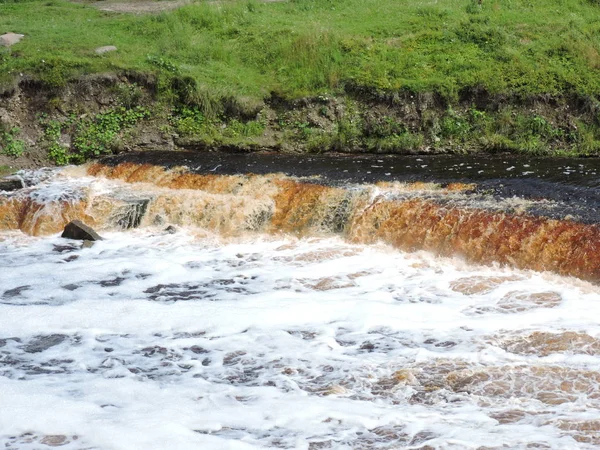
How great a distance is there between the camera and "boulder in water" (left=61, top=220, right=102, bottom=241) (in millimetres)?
11727

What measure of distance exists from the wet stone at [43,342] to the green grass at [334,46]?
9.50 metres

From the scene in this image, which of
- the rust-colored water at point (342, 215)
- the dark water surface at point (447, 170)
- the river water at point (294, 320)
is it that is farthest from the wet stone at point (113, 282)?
the dark water surface at point (447, 170)

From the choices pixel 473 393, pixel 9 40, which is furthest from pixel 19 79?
pixel 473 393

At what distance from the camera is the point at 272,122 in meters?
16.2

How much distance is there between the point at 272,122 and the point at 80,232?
583 centimetres

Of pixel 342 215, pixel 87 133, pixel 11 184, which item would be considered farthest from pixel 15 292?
pixel 87 133

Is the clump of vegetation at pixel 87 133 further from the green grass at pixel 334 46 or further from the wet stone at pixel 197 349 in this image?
the wet stone at pixel 197 349

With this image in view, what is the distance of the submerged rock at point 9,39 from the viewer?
677 inches

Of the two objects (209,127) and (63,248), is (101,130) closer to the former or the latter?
(209,127)

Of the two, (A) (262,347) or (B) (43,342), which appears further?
(B) (43,342)

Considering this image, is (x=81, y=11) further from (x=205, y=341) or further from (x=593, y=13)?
(x=205, y=341)

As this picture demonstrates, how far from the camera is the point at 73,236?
468 inches

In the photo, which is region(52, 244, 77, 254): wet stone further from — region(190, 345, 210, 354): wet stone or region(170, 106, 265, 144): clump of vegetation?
region(170, 106, 265, 144): clump of vegetation

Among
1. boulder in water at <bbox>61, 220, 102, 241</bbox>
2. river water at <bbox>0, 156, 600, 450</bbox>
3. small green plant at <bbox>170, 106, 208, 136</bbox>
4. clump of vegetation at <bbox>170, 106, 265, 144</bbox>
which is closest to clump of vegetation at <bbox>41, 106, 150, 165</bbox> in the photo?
small green plant at <bbox>170, 106, 208, 136</bbox>
